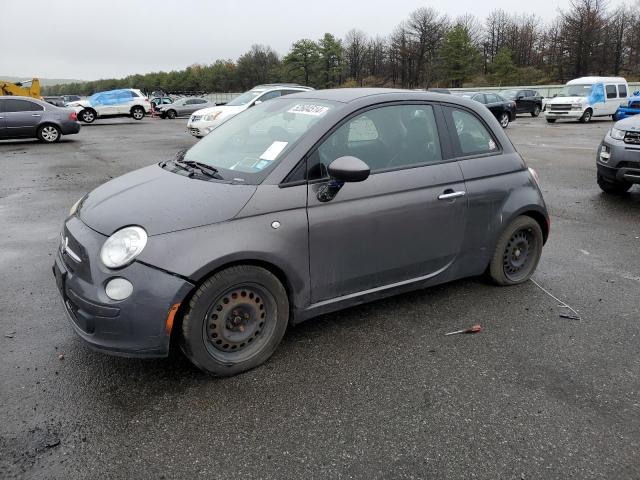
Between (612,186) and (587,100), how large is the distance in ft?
67.6

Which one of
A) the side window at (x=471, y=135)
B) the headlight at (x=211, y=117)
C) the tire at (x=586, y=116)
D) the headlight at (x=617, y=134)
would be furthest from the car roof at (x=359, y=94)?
the tire at (x=586, y=116)

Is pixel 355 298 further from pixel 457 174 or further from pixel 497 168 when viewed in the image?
pixel 497 168

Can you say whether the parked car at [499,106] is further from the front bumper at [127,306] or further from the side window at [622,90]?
the front bumper at [127,306]

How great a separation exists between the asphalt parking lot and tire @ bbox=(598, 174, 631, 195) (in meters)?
4.37

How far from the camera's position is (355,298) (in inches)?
139

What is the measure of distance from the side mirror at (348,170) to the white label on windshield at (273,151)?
0.40 m

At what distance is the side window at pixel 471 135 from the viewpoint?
13.2 ft

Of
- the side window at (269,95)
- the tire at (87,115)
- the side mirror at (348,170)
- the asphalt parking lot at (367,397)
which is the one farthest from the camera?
the tire at (87,115)

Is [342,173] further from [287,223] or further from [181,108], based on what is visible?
[181,108]

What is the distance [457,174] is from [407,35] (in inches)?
3543

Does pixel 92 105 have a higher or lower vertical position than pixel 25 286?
higher

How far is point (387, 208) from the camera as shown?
139 inches

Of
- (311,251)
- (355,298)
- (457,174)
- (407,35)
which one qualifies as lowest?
(355,298)

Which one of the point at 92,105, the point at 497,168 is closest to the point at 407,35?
the point at 92,105
